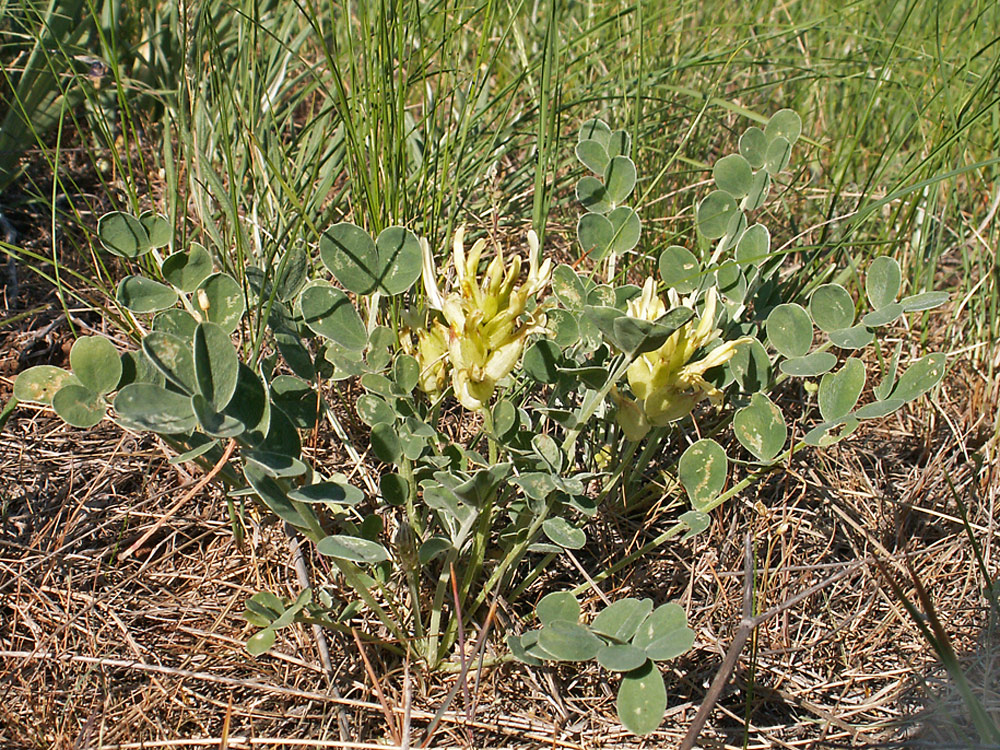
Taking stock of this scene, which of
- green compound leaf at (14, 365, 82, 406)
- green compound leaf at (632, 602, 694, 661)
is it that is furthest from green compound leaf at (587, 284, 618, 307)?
green compound leaf at (14, 365, 82, 406)

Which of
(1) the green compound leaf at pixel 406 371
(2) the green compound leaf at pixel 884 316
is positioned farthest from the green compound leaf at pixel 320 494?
(2) the green compound leaf at pixel 884 316

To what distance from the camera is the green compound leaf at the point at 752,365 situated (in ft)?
3.94

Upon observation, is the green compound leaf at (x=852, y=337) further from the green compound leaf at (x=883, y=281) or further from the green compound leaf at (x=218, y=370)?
the green compound leaf at (x=218, y=370)

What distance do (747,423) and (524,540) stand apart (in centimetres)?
33

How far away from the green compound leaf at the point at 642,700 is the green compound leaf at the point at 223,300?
60 cm

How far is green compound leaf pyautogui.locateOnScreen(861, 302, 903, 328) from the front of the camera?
1.18m

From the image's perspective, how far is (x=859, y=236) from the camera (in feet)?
5.77

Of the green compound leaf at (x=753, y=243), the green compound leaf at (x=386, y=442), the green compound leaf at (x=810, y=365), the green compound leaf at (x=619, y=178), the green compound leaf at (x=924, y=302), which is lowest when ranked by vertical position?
the green compound leaf at (x=386, y=442)

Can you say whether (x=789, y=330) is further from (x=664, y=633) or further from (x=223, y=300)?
(x=223, y=300)

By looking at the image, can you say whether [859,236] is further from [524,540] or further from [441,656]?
[441,656]

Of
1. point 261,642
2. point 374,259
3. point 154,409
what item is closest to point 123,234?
point 374,259

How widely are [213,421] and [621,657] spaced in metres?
0.50

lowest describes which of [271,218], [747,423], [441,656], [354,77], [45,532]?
[441,656]

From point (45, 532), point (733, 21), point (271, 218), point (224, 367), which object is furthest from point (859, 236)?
point (45, 532)
